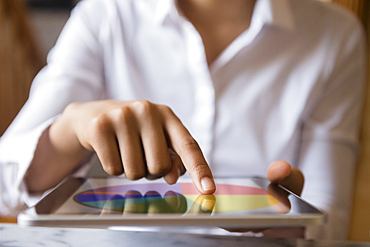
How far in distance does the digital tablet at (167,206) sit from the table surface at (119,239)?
0.03m

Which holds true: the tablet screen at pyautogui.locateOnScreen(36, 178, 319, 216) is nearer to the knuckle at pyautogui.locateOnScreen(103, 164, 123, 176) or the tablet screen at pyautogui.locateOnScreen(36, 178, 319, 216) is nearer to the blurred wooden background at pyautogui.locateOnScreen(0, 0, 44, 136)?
the knuckle at pyautogui.locateOnScreen(103, 164, 123, 176)

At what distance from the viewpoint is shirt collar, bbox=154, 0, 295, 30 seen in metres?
0.58

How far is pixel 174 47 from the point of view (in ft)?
1.98

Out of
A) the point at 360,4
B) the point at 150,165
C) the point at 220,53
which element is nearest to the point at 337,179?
the point at 220,53

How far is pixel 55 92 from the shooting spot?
1.76 feet

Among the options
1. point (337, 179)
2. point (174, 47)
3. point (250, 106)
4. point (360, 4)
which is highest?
point (360, 4)

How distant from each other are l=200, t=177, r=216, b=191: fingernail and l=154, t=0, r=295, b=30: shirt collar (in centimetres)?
41

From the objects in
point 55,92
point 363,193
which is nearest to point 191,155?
point 55,92

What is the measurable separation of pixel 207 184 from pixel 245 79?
38cm

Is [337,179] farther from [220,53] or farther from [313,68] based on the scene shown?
[220,53]

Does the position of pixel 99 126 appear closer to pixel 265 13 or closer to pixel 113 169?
pixel 113 169

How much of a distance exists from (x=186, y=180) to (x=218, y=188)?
48mm

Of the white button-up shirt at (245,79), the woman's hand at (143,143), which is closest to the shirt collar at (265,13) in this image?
the white button-up shirt at (245,79)

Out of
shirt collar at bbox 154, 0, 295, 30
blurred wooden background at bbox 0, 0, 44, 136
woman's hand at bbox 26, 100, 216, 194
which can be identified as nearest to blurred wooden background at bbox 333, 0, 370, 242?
shirt collar at bbox 154, 0, 295, 30
